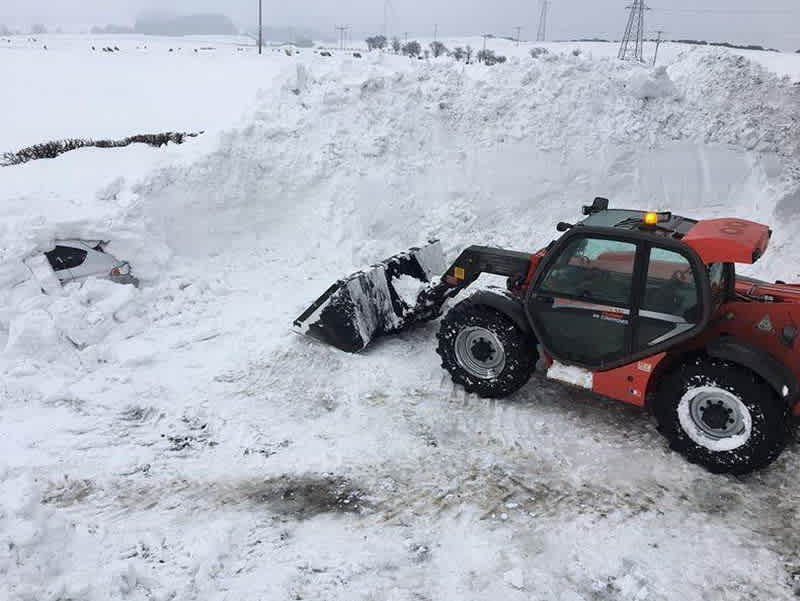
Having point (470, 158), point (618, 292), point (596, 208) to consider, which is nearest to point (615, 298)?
point (618, 292)

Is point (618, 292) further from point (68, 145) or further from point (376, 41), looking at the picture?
point (376, 41)

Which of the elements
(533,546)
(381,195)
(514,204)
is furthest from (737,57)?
(533,546)

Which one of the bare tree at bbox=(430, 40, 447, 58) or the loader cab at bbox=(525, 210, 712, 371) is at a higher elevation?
the bare tree at bbox=(430, 40, 447, 58)

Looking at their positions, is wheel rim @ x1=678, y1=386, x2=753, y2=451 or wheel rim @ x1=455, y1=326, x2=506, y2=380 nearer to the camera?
wheel rim @ x1=678, y1=386, x2=753, y2=451

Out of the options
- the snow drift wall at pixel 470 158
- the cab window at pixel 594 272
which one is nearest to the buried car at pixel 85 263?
the snow drift wall at pixel 470 158

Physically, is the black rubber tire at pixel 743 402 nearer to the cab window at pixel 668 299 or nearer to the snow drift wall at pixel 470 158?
the cab window at pixel 668 299

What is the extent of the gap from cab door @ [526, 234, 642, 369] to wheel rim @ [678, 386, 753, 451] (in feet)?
1.99

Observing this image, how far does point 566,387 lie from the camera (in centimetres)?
568

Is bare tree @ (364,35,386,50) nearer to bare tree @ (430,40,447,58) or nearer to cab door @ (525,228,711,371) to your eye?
bare tree @ (430,40,447,58)

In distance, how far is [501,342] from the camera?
205 inches

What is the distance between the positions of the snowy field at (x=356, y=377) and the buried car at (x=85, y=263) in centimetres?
19

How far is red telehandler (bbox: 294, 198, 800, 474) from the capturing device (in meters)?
4.23

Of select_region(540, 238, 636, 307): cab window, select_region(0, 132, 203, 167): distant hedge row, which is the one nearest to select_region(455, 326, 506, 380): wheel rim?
select_region(540, 238, 636, 307): cab window

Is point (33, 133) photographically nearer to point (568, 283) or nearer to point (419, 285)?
point (419, 285)
